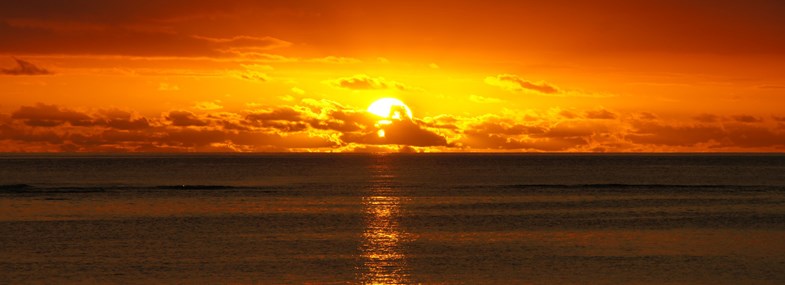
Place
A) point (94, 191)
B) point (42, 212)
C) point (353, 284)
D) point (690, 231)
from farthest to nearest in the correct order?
point (94, 191) → point (42, 212) → point (690, 231) → point (353, 284)

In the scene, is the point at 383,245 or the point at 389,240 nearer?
the point at 383,245

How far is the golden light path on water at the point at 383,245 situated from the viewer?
48156 mm

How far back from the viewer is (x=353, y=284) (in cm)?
4541

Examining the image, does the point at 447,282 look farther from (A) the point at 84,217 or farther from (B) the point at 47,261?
(A) the point at 84,217

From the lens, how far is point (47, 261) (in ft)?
175

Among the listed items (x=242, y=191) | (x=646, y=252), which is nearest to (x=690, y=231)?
(x=646, y=252)

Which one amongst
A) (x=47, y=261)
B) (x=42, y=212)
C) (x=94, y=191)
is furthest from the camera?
(x=94, y=191)

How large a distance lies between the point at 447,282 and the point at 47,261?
22267 mm

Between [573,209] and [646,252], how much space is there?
3772cm

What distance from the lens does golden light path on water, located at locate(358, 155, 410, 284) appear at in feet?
158

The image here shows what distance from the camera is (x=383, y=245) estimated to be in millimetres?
62781

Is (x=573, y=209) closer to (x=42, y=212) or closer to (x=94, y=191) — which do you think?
(x=42, y=212)

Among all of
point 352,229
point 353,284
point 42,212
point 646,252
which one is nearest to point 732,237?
point 646,252

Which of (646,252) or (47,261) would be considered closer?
(47,261)
